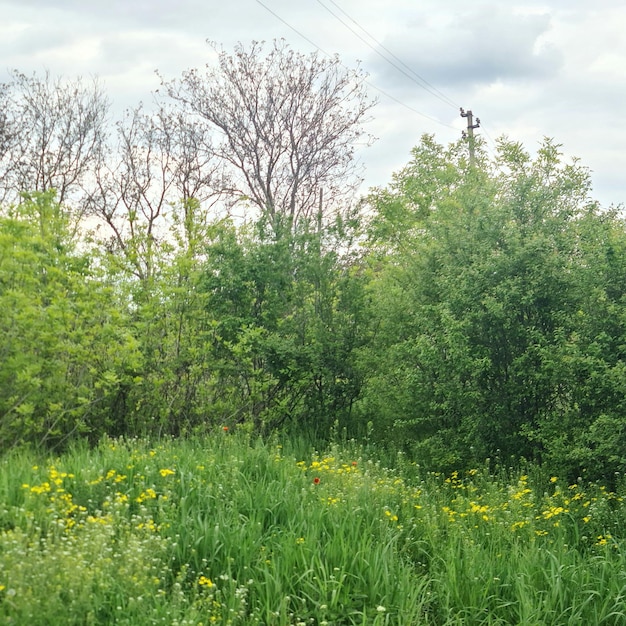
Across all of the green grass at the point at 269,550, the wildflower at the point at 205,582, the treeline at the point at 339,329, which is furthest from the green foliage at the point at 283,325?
the wildflower at the point at 205,582

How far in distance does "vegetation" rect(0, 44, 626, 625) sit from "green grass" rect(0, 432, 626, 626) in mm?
23

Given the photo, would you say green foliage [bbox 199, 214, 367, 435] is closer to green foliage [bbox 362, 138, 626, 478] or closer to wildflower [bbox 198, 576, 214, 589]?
green foliage [bbox 362, 138, 626, 478]

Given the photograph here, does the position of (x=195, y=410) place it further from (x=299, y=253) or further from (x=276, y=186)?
(x=276, y=186)

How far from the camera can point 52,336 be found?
7359 mm

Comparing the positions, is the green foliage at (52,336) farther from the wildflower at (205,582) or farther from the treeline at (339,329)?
the wildflower at (205,582)

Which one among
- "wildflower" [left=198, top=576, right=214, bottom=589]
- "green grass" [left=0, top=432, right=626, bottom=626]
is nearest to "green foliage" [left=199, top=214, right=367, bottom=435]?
"green grass" [left=0, top=432, right=626, bottom=626]

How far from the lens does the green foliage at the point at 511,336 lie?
27.8 ft

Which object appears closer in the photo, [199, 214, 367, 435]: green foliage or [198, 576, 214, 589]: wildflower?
[198, 576, 214, 589]: wildflower

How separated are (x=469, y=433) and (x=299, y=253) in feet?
12.0

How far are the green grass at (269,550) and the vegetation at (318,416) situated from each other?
0.07 feet

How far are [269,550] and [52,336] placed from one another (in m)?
3.75

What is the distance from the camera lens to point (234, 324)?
989 centimetres

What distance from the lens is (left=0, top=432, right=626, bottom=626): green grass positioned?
3.90 metres

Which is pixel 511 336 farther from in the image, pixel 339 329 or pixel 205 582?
pixel 205 582
